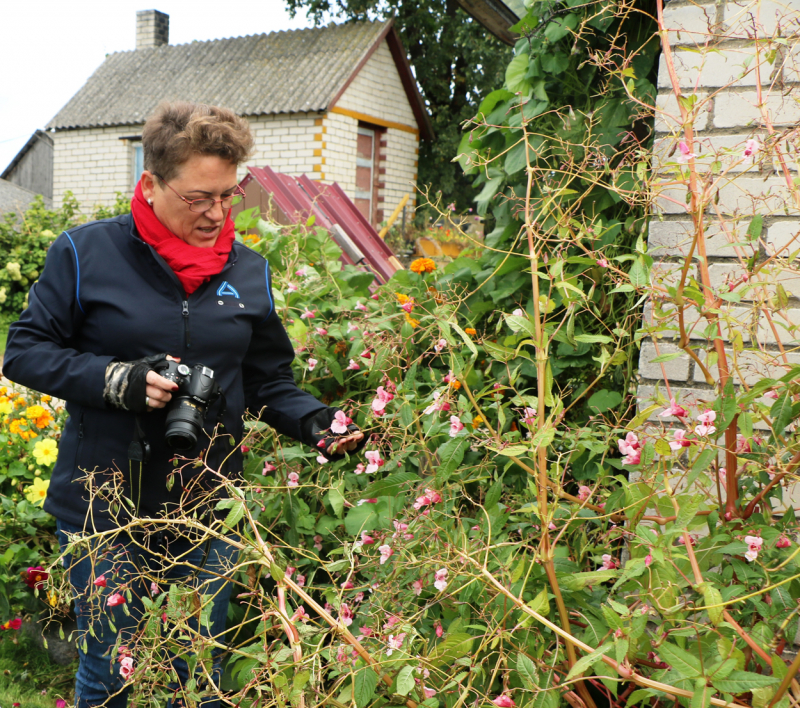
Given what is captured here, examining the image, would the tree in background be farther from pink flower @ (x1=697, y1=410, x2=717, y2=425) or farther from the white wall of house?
pink flower @ (x1=697, y1=410, x2=717, y2=425)

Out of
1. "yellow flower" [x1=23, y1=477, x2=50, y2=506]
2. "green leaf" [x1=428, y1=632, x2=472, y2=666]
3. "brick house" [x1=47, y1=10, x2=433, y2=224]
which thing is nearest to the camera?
"green leaf" [x1=428, y1=632, x2=472, y2=666]

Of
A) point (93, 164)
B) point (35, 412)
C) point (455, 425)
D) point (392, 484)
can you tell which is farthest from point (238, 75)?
point (455, 425)

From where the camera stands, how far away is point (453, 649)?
1271mm

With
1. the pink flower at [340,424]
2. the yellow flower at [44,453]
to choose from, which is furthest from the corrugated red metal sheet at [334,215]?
the pink flower at [340,424]

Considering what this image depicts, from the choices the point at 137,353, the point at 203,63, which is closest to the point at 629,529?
the point at 137,353

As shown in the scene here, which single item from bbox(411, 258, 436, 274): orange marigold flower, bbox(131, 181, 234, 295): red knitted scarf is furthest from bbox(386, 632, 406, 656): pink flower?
bbox(411, 258, 436, 274): orange marigold flower

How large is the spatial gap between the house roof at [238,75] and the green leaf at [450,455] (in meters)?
12.3

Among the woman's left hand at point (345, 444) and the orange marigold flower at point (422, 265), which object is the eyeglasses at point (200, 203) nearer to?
the woman's left hand at point (345, 444)

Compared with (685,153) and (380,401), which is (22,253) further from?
(685,153)

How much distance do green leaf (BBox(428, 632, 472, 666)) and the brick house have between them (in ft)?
41.1

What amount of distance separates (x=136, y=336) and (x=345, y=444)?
614 mm

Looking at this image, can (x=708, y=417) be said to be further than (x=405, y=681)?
Yes

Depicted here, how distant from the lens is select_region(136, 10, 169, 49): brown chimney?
18.3 metres

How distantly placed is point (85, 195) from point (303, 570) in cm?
1632
